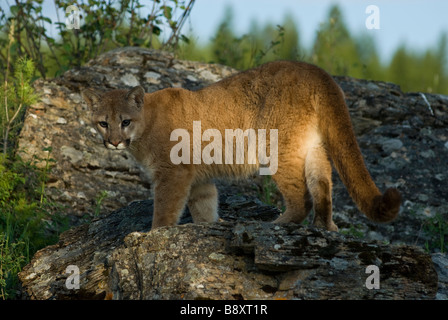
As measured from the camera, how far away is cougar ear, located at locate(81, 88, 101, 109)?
589 centimetres

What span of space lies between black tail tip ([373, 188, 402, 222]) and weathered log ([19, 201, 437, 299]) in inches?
8.4

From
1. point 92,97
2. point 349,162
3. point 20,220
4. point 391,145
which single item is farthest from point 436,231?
point 20,220

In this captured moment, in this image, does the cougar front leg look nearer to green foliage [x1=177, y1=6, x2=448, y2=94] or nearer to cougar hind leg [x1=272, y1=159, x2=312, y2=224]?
cougar hind leg [x1=272, y1=159, x2=312, y2=224]

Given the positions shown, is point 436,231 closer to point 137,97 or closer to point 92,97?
point 137,97

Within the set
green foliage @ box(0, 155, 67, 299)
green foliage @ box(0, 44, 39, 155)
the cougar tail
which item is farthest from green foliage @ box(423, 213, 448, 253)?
green foliage @ box(0, 44, 39, 155)

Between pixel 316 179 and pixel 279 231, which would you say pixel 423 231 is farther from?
pixel 279 231

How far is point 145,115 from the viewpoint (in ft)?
18.9

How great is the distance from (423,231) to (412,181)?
0.81m

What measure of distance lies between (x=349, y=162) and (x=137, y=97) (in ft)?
7.64

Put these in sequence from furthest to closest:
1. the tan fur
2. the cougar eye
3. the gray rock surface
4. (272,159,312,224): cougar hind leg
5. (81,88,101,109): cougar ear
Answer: the gray rock surface, (81,88,101,109): cougar ear, the cougar eye, (272,159,312,224): cougar hind leg, the tan fur

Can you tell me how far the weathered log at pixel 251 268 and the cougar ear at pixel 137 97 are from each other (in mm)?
1746

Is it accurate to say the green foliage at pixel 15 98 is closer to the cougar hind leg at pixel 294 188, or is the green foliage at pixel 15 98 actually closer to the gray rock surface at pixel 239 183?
the gray rock surface at pixel 239 183

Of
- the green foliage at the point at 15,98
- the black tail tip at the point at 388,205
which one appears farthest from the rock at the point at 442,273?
the green foliage at the point at 15,98

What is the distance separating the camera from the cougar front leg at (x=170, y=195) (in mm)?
5309
